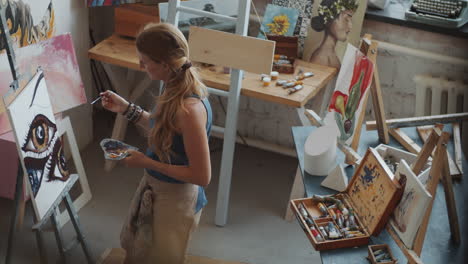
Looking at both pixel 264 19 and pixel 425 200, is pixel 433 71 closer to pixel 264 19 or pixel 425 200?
pixel 264 19

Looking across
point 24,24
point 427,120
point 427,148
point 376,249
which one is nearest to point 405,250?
point 376,249

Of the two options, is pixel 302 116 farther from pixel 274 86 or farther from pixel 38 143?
pixel 38 143

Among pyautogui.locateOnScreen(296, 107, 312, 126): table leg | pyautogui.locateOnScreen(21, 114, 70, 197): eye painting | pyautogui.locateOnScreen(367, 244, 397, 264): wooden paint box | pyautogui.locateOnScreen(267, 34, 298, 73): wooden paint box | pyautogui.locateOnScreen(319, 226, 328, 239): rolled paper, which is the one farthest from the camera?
pyautogui.locateOnScreen(267, 34, 298, 73): wooden paint box

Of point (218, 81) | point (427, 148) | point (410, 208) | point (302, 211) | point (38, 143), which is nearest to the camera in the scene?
point (410, 208)

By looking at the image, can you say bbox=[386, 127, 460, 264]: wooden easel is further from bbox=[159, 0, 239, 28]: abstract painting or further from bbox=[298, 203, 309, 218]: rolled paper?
bbox=[159, 0, 239, 28]: abstract painting

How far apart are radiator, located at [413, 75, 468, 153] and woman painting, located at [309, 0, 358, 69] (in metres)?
0.52

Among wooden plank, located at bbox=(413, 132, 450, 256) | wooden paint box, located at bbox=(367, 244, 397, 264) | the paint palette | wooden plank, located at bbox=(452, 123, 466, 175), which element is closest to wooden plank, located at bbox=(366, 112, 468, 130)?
wooden plank, located at bbox=(452, 123, 466, 175)

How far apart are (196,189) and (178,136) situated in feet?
1.11

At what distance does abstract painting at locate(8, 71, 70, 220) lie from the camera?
2.55 m

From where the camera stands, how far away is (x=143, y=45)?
2281mm

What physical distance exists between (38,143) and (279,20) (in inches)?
69.1

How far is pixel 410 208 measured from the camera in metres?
2.19

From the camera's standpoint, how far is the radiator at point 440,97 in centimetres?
367

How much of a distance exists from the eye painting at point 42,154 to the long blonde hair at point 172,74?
59 cm
